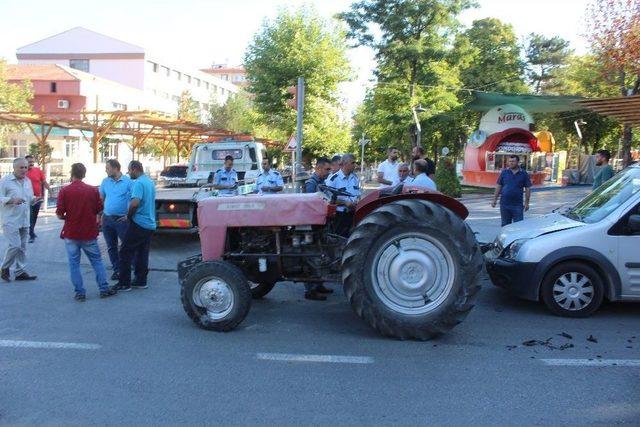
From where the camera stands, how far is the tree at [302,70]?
31219 millimetres

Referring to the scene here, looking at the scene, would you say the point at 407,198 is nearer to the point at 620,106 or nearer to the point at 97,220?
the point at 97,220

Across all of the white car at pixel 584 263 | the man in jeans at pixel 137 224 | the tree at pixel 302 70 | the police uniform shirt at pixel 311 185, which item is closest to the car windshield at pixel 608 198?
the white car at pixel 584 263

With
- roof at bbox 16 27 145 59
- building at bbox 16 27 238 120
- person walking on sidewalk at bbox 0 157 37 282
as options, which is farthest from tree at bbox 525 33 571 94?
person walking on sidewalk at bbox 0 157 37 282

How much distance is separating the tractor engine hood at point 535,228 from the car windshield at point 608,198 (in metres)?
0.15

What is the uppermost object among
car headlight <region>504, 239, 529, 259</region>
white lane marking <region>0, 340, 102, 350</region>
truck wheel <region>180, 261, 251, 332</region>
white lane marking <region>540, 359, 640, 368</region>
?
car headlight <region>504, 239, 529, 259</region>

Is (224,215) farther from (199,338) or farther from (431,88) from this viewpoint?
(431,88)

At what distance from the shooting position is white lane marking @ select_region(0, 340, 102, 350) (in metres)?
5.42

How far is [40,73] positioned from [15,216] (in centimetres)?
4613

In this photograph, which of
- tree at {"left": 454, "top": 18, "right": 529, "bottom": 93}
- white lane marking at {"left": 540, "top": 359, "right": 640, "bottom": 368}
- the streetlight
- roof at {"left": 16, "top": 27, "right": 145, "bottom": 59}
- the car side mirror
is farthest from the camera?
roof at {"left": 16, "top": 27, "right": 145, "bottom": 59}

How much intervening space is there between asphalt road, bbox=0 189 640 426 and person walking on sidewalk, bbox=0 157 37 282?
1.34m

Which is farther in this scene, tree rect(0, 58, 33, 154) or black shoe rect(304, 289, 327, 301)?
tree rect(0, 58, 33, 154)

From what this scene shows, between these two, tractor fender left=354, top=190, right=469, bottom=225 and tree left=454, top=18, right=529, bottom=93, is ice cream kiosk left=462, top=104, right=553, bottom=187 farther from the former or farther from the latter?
tractor fender left=354, top=190, right=469, bottom=225

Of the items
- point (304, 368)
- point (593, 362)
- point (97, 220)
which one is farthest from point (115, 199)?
point (593, 362)

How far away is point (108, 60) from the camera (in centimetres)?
6500
